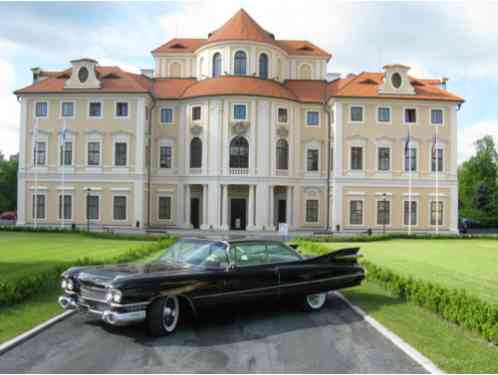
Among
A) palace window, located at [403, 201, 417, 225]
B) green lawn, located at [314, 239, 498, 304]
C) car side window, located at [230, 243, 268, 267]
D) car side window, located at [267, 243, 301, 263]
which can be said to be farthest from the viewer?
palace window, located at [403, 201, 417, 225]

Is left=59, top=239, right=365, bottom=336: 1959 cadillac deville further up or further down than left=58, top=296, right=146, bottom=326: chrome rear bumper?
further up

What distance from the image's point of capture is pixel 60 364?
6.27 m

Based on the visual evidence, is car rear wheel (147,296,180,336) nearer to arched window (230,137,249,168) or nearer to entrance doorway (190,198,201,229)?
arched window (230,137,249,168)

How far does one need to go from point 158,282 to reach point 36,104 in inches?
1517

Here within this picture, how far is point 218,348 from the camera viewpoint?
7027 millimetres

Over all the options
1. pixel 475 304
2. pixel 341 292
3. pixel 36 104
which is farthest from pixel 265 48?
pixel 475 304

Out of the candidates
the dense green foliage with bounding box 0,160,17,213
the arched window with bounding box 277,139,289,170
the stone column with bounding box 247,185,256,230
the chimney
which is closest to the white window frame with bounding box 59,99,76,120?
the chimney

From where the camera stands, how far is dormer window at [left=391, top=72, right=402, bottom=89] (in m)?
40.9

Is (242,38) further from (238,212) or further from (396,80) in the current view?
(238,212)

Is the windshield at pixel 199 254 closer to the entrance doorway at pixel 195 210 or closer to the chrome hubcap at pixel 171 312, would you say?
the chrome hubcap at pixel 171 312

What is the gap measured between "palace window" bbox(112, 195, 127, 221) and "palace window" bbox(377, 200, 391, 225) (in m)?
21.1

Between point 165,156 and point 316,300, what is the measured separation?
34.2 meters

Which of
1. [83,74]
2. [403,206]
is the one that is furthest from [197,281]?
[83,74]

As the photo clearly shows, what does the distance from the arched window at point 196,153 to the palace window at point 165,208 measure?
3.77m
